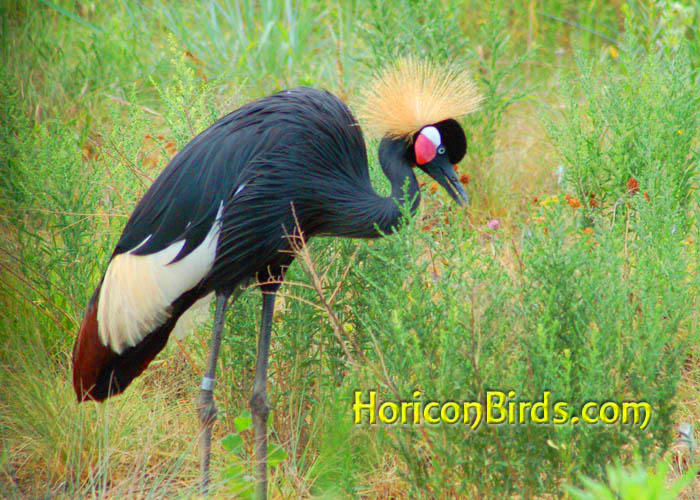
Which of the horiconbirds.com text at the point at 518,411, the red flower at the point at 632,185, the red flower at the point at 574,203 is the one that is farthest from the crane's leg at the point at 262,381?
the red flower at the point at 632,185

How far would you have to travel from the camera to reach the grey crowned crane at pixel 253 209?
2369 millimetres

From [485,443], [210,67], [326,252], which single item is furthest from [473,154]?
[485,443]

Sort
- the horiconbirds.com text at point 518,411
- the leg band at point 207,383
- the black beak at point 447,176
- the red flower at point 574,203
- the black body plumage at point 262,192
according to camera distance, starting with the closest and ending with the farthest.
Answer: the horiconbirds.com text at point 518,411
the black body plumage at point 262,192
the leg band at point 207,383
the black beak at point 447,176
the red flower at point 574,203

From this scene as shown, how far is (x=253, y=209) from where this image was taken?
2.35 metres

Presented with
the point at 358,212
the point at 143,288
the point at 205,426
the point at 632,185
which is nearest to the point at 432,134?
the point at 358,212

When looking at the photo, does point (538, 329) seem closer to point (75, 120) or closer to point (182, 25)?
point (75, 120)

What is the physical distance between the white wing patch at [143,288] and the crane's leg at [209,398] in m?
0.11

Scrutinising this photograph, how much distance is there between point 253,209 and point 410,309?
0.55m

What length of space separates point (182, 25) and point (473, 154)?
222cm

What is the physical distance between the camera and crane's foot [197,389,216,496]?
2.41 m

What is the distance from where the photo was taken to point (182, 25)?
516cm

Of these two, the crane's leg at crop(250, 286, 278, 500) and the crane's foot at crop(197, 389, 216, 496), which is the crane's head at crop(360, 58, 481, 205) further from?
the crane's foot at crop(197, 389, 216, 496)

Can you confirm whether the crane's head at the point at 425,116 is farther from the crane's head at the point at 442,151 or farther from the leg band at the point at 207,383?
the leg band at the point at 207,383

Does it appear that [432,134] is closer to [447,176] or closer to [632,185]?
[447,176]
